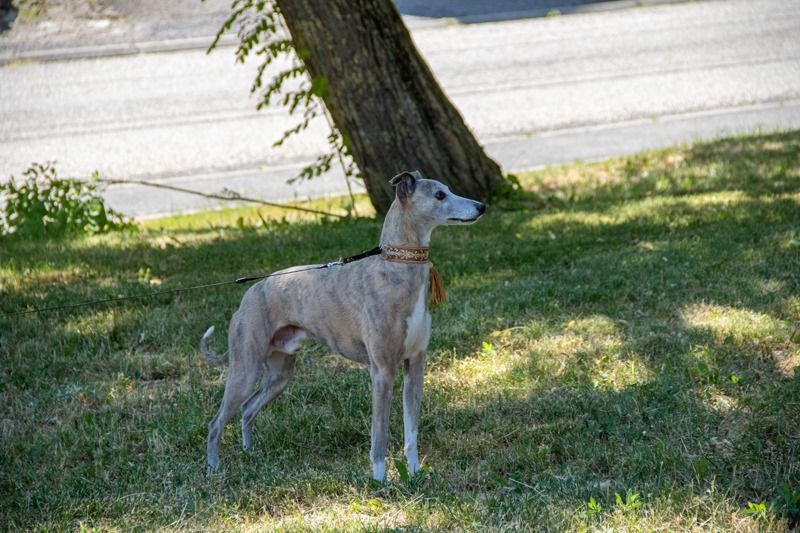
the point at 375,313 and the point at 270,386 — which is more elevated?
the point at 375,313

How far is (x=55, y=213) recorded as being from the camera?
32.2ft

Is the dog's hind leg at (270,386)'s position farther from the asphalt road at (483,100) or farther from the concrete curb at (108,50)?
the concrete curb at (108,50)

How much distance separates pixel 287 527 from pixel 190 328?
301cm

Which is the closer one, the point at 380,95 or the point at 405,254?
the point at 405,254

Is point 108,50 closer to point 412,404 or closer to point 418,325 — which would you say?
point 412,404

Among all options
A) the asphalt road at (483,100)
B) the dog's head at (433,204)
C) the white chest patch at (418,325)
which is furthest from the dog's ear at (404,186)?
the asphalt road at (483,100)

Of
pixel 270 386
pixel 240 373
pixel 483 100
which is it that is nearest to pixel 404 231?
pixel 240 373

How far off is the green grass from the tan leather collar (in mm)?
1035

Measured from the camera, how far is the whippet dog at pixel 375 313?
468 centimetres

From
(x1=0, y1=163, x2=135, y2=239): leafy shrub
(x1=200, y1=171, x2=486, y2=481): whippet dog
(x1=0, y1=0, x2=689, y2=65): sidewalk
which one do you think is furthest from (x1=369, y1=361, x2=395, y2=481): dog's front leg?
(x1=0, y1=0, x2=689, y2=65): sidewalk

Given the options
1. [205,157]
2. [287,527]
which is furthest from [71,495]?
[205,157]

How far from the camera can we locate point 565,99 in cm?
1356

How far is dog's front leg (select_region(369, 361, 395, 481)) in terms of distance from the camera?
4723mm

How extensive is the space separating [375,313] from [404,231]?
411 millimetres
